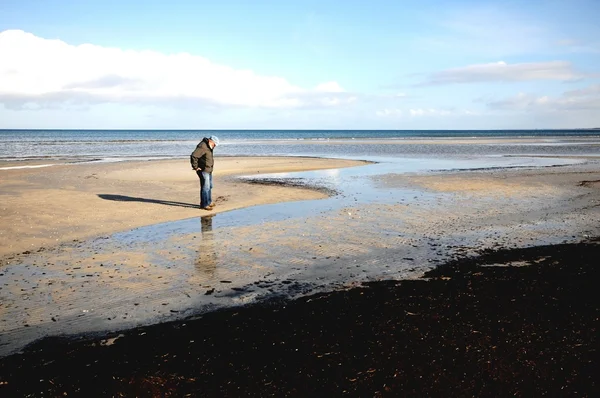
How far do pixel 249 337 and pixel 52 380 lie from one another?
2.06 metres

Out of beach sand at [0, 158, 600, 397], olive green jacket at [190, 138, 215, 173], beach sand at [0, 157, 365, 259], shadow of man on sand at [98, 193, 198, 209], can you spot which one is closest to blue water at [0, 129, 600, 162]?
beach sand at [0, 157, 365, 259]

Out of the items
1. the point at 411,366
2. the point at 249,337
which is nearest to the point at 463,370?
the point at 411,366

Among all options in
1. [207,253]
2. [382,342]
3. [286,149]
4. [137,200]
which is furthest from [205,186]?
[286,149]

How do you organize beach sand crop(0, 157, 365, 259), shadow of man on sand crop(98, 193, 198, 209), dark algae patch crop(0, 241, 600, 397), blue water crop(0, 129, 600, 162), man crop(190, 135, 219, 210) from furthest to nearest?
blue water crop(0, 129, 600, 162)
shadow of man on sand crop(98, 193, 198, 209)
man crop(190, 135, 219, 210)
beach sand crop(0, 157, 365, 259)
dark algae patch crop(0, 241, 600, 397)

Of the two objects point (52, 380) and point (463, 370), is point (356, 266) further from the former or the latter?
point (52, 380)

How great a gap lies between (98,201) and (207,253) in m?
8.21

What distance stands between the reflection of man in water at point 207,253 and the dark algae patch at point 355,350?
6.98 feet

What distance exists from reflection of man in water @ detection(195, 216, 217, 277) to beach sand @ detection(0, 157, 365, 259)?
7.11ft

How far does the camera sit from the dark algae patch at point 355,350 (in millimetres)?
4324

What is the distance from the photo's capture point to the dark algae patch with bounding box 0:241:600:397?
432 cm

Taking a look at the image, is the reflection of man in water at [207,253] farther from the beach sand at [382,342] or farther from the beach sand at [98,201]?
the beach sand at [98,201]

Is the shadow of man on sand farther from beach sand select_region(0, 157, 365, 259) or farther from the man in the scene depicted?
the man

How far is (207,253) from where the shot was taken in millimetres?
9242

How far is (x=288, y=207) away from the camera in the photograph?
1462cm
